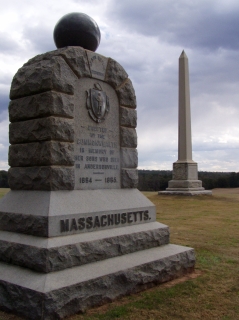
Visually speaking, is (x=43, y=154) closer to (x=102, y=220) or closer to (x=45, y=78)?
(x=45, y=78)

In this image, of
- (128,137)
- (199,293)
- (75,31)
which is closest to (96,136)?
(128,137)

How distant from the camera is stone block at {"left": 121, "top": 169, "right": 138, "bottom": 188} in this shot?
553 centimetres

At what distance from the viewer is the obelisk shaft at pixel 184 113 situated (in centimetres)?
1823

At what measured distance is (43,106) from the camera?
14.7ft

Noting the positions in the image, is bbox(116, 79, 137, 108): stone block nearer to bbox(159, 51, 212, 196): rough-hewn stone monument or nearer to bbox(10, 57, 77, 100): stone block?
bbox(10, 57, 77, 100): stone block

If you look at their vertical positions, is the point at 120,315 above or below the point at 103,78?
below

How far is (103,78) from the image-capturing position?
17.5 feet

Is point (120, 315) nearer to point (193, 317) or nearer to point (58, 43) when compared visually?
point (193, 317)

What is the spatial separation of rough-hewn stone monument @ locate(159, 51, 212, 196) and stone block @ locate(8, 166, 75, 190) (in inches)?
542

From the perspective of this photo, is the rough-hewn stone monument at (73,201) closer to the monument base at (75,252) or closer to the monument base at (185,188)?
the monument base at (75,252)

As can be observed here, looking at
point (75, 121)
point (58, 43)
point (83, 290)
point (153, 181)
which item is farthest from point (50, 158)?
point (153, 181)

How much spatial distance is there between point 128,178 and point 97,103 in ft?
4.11

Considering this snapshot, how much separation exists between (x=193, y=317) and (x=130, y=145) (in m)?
2.77

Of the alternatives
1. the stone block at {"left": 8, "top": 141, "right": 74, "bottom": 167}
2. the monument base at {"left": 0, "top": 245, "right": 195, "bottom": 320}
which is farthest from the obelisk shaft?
the stone block at {"left": 8, "top": 141, "right": 74, "bottom": 167}
